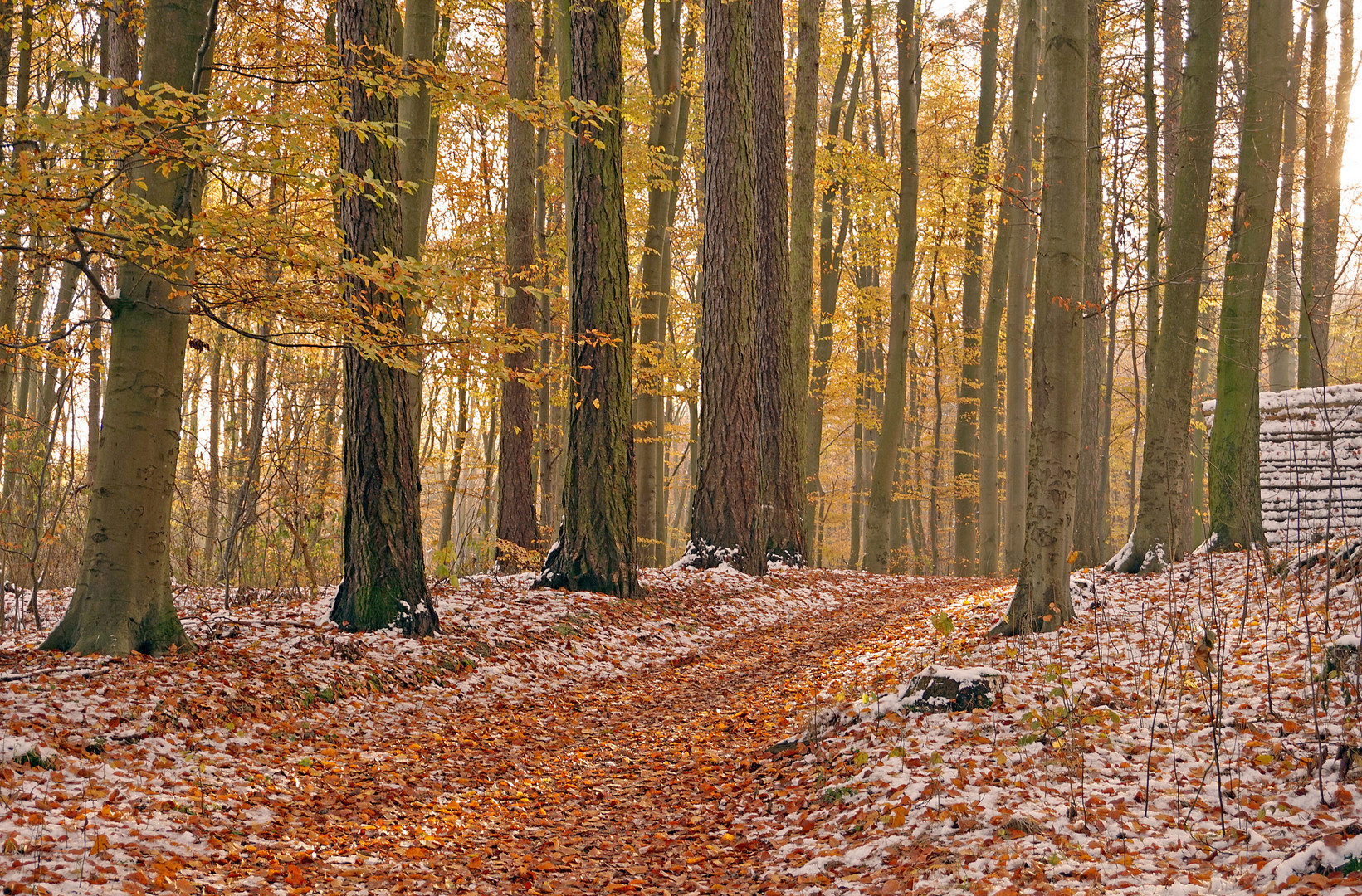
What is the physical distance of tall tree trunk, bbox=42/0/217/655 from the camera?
18.2 ft

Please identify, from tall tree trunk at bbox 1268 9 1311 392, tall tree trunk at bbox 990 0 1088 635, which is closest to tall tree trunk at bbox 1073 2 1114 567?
tall tree trunk at bbox 1268 9 1311 392

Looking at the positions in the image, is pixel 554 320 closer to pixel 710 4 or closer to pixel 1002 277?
pixel 710 4

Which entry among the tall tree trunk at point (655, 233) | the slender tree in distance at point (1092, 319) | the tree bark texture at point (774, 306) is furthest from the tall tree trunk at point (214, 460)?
the slender tree in distance at point (1092, 319)

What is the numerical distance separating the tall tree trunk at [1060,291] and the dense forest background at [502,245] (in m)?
0.59

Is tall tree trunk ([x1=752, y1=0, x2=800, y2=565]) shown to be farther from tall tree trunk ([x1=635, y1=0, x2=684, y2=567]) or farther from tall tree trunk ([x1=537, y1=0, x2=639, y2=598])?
tall tree trunk ([x1=537, y1=0, x2=639, y2=598])

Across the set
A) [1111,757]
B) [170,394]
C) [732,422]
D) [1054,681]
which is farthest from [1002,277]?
[170,394]

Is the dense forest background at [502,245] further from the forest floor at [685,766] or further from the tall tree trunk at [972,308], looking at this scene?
the forest floor at [685,766]

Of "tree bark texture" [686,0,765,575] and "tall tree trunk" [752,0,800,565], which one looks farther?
"tall tree trunk" [752,0,800,565]

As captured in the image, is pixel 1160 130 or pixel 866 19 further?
pixel 866 19

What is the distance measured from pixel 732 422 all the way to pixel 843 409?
10885 mm

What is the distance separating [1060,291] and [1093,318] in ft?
19.8

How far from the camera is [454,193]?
650 inches

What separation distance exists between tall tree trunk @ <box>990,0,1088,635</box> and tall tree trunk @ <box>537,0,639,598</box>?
14.3ft

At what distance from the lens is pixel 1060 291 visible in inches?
246
